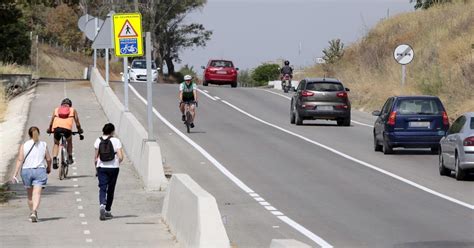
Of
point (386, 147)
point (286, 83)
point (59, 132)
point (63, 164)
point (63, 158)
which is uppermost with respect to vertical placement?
point (59, 132)

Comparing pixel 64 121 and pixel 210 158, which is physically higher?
pixel 64 121

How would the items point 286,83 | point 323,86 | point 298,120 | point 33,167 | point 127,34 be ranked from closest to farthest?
point 33,167 < point 127,34 < point 298,120 < point 323,86 < point 286,83

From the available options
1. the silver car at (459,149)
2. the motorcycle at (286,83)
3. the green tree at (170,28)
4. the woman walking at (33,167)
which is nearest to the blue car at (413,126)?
the silver car at (459,149)

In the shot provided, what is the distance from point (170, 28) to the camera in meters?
93.8

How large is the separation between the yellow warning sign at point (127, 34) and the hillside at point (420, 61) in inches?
611

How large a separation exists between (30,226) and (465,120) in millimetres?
10317

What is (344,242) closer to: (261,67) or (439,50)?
(439,50)

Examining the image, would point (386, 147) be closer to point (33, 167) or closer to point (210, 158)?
point (210, 158)

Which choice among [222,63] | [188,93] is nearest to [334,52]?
[222,63]

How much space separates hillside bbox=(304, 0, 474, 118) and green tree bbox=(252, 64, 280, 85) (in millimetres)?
32531

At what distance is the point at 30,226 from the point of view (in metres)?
16.1

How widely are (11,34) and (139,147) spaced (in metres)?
32.1

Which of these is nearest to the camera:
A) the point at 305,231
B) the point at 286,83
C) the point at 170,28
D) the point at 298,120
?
the point at 305,231

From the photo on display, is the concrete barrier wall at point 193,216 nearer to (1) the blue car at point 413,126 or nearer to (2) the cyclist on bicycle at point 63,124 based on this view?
(2) the cyclist on bicycle at point 63,124
